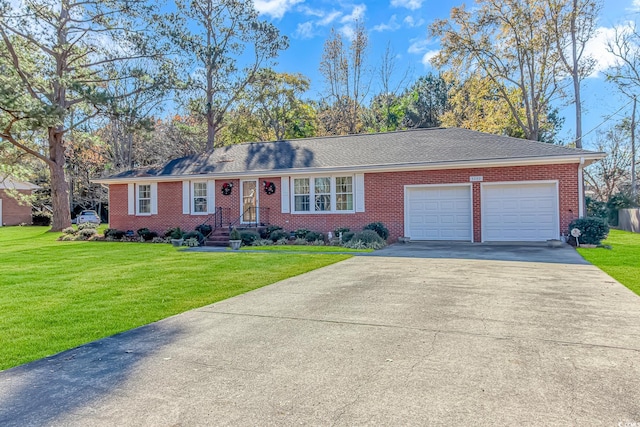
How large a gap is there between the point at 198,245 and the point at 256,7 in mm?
19620

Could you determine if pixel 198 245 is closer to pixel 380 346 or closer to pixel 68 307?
pixel 68 307

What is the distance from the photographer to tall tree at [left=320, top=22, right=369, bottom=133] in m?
29.2

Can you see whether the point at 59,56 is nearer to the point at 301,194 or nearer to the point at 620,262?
the point at 301,194

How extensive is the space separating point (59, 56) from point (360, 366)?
24189 millimetres

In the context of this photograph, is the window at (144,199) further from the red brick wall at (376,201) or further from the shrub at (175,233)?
the shrub at (175,233)

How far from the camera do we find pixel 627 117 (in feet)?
92.7

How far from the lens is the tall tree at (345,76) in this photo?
29244 mm

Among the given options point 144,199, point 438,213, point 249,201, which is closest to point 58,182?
point 144,199

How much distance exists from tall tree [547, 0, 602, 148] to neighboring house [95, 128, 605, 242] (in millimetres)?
11858

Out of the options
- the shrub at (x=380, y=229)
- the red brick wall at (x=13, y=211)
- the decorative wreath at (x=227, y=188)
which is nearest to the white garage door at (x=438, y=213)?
the shrub at (x=380, y=229)

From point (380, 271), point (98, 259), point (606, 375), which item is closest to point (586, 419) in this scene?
point (606, 375)

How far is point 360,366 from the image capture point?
3.48m

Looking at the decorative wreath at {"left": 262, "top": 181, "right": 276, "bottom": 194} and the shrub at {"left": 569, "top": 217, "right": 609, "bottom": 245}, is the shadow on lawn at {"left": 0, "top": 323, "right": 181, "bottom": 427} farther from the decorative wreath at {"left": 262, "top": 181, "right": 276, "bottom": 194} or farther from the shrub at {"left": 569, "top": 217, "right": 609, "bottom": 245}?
the shrub at {"left": 569, "top": 217, "right": 609, "bottom": 245}

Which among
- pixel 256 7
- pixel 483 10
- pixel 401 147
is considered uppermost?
pixel 256 7
